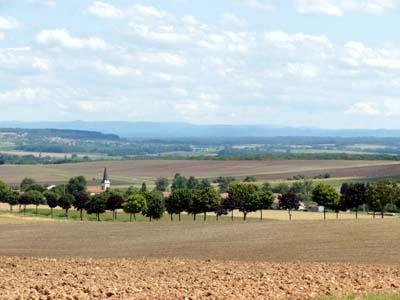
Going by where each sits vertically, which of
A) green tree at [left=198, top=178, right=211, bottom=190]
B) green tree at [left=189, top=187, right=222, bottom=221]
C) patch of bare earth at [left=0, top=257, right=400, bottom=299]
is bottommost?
green tree at [left=198, top=178, right=211, bottom=190]

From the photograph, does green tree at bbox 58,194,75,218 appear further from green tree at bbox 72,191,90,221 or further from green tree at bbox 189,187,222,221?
green tree at bbox 189,187,222,221

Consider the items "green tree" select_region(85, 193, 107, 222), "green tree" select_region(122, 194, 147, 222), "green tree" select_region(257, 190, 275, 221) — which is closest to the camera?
"green tree" select_region(257, 190, 275, 221)

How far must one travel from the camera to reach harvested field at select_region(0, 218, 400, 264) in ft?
154

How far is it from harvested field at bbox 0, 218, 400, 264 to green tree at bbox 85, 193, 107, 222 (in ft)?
120

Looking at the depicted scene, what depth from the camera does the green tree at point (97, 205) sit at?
376ft

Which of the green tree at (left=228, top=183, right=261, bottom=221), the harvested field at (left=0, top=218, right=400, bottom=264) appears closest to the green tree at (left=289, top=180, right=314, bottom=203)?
the green tree at (left=228, top=183, right=261, bottom=221)

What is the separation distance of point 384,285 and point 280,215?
85045 millimetres

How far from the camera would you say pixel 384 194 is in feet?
335

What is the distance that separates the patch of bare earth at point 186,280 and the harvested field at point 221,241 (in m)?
7.53

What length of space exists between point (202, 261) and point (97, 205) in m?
75.1

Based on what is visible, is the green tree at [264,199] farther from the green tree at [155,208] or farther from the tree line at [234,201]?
the green tree at [155,208]

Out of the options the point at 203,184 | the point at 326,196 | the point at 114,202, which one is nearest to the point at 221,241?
the point at 326,196

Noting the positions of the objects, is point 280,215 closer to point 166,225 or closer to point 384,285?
point 166,225

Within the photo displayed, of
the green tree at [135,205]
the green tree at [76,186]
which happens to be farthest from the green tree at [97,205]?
the green tree at [76,186]
